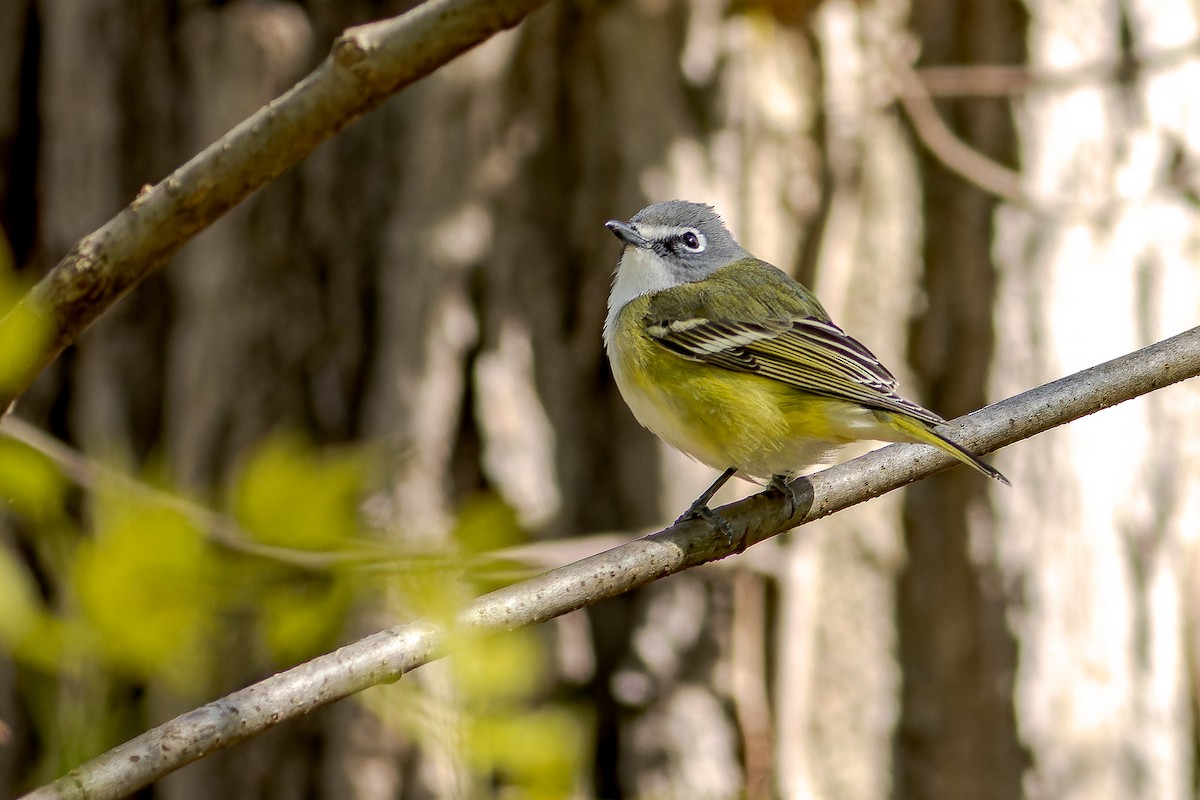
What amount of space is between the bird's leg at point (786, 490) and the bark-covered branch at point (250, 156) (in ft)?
3.77

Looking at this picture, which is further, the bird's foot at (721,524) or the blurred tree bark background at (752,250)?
the blurred tree bark background at (752,250)

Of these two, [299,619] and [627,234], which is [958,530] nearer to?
[627,234]

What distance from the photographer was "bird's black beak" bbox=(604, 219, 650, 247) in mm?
3143

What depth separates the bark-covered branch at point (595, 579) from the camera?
57.6 inches

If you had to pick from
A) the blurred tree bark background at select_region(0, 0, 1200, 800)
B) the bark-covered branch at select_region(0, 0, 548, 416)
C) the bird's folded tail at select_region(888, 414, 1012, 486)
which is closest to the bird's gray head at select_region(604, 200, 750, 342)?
the blurred tree bark background at select_region(0, 0, 1200, 800)

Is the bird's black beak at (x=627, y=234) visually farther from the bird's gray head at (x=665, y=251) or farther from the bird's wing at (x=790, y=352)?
the bird's wing at (x=790, y=352)

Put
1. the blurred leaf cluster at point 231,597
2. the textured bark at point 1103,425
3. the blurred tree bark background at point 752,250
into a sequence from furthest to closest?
the textured bark at point 1103,425 → the blurred tree bark background at point 752,250 → the blurred leaf cluster at point 231,597

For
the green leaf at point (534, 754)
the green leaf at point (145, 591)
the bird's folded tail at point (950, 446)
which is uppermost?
the bird's folded tail at point (950, 446)

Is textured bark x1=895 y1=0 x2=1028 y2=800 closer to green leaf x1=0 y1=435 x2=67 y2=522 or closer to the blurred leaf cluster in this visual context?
the blurred leaf cluster

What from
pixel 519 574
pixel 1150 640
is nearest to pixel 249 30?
pixel 519 574

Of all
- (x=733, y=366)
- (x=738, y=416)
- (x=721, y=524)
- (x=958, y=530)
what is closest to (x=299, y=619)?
(x=721, y=524)

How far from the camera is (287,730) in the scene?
365 cm

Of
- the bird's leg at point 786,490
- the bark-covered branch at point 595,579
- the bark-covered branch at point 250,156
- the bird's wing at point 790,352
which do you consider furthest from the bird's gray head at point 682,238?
the bark-covered branch at point 250,156

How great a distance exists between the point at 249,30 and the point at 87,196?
0.69 m
